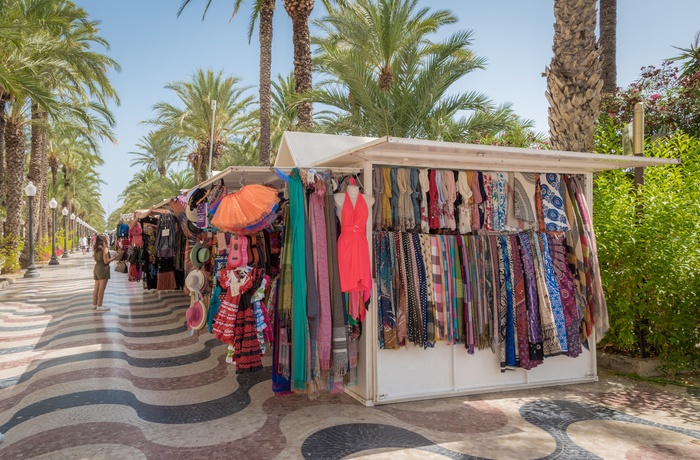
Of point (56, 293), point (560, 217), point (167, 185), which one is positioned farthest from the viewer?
point (167, 185)

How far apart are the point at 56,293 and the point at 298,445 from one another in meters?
11.3

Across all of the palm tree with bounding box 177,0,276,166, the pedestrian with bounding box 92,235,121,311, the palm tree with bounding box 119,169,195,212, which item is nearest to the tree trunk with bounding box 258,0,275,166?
the palm tree with bounding box 177,0,276,166

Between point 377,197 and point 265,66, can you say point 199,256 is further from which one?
point 265,66

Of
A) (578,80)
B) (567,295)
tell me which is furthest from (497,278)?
(578,80)

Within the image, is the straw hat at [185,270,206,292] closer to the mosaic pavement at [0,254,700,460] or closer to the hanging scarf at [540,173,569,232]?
the mosaic pavement at [0,254,700,460]

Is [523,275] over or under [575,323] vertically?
over

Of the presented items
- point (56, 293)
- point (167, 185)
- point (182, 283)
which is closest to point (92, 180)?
point (167, 185)

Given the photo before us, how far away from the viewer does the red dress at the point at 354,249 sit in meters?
4.22

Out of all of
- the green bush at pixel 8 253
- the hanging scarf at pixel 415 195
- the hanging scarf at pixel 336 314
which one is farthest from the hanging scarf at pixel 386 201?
the green bush at pixel 8 253

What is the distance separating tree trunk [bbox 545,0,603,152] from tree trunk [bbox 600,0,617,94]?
209 inches

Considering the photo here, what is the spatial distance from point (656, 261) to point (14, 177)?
2021 centimetres

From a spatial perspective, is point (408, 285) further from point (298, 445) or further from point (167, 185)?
point (167, 185)

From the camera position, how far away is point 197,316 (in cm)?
518

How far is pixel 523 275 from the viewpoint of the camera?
4.82 m
